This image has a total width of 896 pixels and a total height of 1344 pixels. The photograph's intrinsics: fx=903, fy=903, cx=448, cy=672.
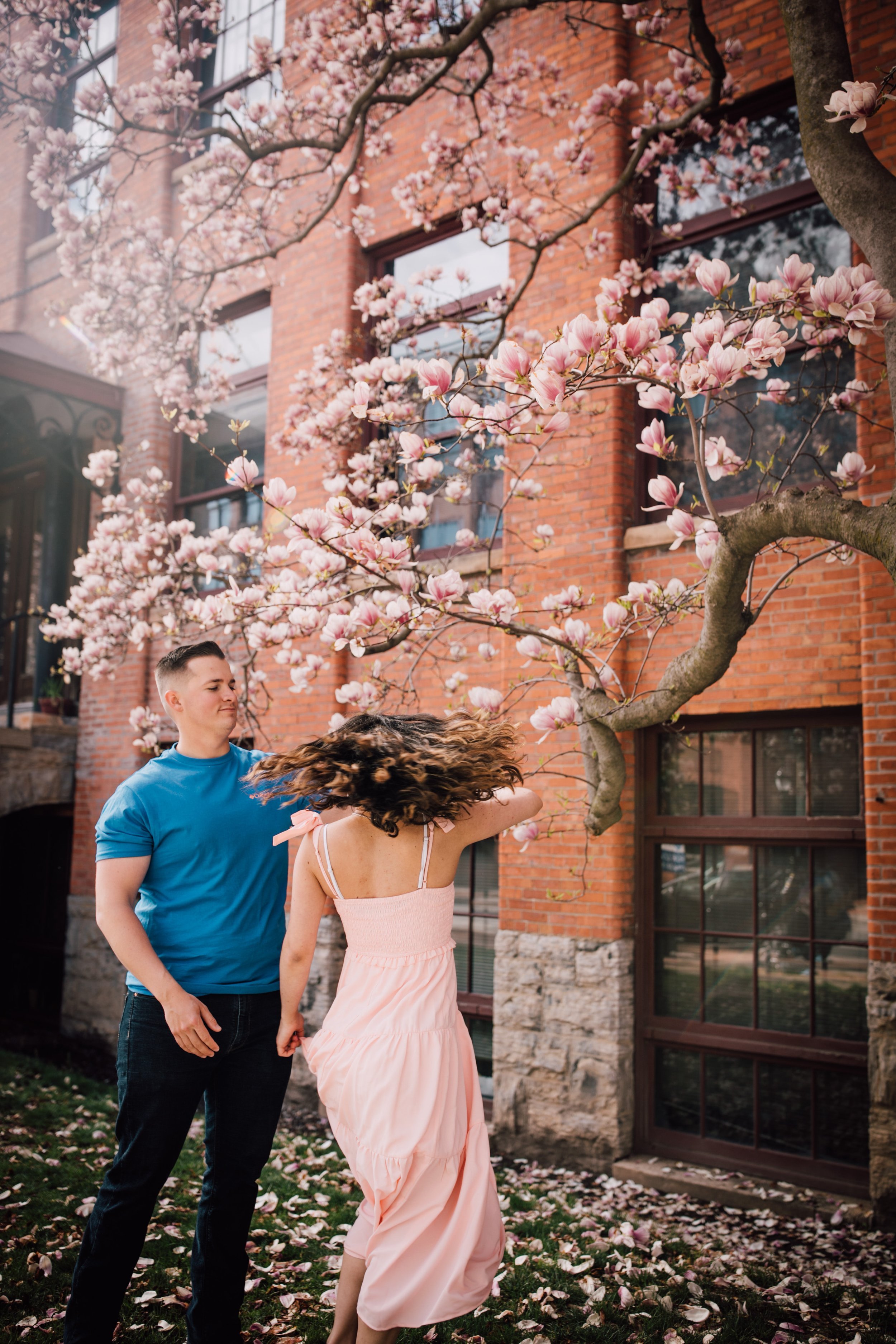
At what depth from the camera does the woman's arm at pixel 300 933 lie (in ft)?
9.17

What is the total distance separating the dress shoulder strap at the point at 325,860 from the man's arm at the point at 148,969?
0.61 m

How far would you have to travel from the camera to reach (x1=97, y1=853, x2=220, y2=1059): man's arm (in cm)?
284

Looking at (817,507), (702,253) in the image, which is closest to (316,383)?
(702,253)

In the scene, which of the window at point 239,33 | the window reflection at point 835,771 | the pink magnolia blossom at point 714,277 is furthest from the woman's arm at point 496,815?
the window at point 239,33

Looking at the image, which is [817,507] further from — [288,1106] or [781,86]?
[288,1106]

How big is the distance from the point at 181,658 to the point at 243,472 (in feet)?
3.41

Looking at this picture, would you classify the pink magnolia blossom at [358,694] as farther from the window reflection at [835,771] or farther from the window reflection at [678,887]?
the window reflection at [835,771]

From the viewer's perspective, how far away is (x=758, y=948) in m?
5.44

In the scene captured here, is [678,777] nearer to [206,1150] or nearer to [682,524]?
[682,524]

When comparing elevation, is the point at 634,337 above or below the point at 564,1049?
above

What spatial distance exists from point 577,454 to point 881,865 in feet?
10.5

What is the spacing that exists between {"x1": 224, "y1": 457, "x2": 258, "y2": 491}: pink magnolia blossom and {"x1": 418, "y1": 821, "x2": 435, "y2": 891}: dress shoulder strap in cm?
180

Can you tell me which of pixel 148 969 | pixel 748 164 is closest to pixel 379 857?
pixel 148 969

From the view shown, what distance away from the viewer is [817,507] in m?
2.83
